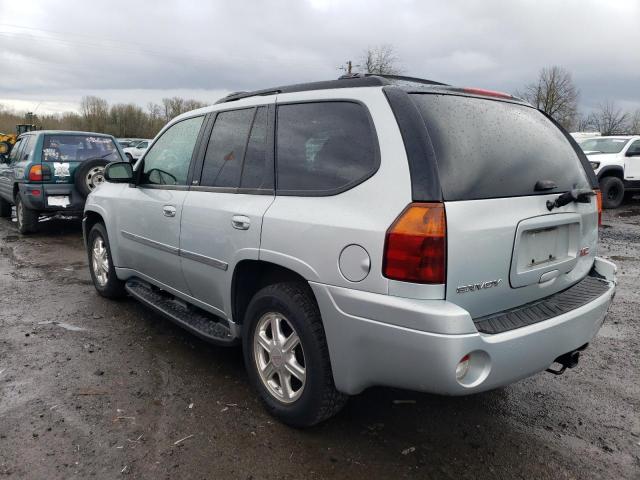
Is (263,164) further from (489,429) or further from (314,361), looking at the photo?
(489,429)

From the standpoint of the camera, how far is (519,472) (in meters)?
2.49

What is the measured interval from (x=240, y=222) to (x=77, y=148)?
696cm

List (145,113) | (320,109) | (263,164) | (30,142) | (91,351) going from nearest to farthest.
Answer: (320,109)
(263,164)
(91,351)
(30,142)
(145,113)

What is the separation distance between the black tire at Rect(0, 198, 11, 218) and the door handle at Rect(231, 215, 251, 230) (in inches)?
397

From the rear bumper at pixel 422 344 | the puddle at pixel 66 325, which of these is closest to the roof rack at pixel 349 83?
the rear bumper at pixel 422 344

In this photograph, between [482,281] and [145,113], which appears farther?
[145,113]

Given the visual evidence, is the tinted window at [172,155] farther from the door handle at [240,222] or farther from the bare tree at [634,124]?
the bare tree at [634,124]

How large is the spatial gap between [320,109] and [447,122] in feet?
2.31

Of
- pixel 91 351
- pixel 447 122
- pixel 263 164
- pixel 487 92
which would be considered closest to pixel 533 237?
pixel 447 122

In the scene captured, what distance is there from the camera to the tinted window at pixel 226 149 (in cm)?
321

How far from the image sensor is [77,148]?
28.5ft

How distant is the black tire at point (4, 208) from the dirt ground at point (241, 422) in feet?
26.3

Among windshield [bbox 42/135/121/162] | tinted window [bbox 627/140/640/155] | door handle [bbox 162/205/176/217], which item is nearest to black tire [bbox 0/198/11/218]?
windshield [bbox 42/135/121/162]

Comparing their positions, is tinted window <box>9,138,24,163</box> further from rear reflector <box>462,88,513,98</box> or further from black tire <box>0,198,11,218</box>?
rear reflector <box>462,88,513,98</box>
